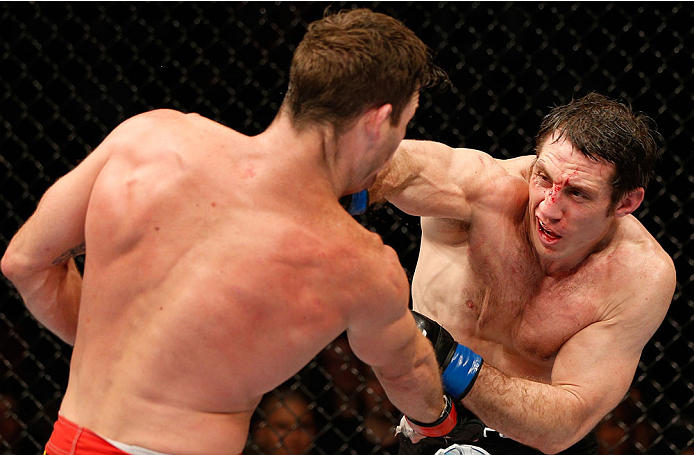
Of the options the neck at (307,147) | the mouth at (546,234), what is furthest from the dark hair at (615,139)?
the neck at (307,147)

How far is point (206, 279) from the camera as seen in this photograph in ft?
3.17

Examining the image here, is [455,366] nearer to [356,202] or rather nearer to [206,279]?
[356,202]

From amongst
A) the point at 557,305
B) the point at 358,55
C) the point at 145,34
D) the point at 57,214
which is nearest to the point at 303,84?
the point at 358,55

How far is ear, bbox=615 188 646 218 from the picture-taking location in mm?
1452

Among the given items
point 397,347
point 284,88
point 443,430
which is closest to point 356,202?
point 397,347

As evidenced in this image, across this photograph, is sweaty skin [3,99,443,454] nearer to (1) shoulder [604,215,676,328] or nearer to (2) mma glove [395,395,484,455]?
(2) mma glove [395,395,484,455]

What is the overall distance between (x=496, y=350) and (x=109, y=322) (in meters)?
0.92

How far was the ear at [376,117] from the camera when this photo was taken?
101cm

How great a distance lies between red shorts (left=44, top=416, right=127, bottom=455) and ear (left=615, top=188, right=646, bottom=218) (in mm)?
983

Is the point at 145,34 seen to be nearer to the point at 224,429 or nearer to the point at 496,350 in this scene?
the point at 496,350

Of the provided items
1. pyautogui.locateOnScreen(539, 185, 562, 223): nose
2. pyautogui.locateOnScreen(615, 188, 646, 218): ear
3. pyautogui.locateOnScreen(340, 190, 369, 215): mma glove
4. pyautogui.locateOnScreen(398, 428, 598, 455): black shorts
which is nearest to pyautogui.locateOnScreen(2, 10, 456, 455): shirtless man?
pyautogui.locateOnScreen(340, 190, 369, 215): mma glove

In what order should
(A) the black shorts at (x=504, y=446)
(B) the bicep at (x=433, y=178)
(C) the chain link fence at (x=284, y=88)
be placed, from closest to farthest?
(B) the bicep at (x=433, y=178) < (A) the black shorts at (x=504, y=446) < (C) the chain link fence at (x=284, y=88)

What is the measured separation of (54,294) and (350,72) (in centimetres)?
58

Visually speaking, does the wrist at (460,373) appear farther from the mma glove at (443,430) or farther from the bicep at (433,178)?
the bicep at (433,178)
